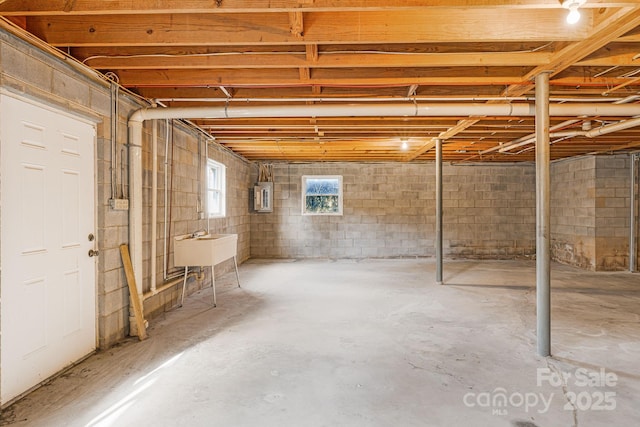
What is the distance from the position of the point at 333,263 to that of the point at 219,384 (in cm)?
550

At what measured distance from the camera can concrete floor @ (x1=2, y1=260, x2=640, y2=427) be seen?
2.11m

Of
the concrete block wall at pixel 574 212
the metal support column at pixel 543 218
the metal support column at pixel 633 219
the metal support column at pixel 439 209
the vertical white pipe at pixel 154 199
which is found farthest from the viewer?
the concrete block wall at pixel 574 212

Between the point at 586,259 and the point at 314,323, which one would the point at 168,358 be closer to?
the point at 314,323

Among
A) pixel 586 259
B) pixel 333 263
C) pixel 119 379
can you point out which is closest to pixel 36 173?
pixel 119 379

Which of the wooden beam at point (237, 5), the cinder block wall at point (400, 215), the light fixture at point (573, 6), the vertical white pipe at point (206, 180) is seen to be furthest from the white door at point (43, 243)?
the cinder block wall at point (400, 215)

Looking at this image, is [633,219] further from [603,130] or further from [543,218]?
[543,218]

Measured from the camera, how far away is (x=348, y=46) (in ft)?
8.93

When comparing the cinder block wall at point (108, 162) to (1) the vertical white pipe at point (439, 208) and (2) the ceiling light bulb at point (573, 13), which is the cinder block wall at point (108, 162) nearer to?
(2) the ceiling light bulb at point (573, 13)

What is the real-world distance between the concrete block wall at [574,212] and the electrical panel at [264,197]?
6606mm

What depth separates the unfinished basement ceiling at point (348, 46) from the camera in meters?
2.06

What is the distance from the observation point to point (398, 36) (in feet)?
7.80

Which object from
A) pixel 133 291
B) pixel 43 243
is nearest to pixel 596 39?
pixel 43 243

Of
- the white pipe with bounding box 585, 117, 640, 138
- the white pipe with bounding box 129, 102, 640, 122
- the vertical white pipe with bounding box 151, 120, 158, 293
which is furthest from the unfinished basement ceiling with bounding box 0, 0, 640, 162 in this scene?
the white pipe with bounding box 585, 117, 640, 138

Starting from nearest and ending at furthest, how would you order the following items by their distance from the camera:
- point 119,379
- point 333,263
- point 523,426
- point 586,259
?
point 523,426
point 119,379
point 586,259
point 333,263
